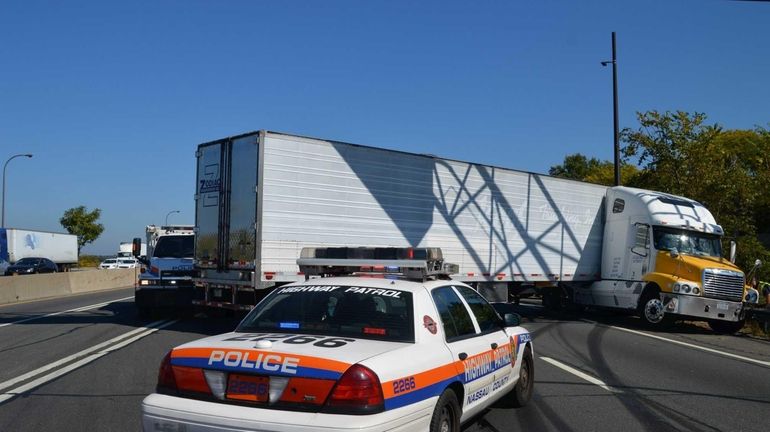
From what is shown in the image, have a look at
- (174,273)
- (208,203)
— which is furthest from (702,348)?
(174,273)

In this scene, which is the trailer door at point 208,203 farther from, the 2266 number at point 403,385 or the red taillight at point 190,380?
the 2266 number at point 403,385

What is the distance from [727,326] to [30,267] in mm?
40462

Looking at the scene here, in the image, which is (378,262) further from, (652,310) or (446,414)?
(652,310)

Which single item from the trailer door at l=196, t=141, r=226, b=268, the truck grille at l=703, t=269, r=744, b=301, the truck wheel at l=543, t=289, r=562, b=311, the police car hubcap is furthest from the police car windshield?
the truck wheel at l=543, t=289, r=562, b=311

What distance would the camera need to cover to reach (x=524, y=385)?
6918 millimetres

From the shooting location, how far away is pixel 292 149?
12227 millimetres

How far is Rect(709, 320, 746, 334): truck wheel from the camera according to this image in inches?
642

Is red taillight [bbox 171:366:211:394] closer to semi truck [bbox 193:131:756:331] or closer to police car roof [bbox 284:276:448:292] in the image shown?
police car roof [bbox 284:276:448:292]

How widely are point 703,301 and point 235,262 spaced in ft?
36.6

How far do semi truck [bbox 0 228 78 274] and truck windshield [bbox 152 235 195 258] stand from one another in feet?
114

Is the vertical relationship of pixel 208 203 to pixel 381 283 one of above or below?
above

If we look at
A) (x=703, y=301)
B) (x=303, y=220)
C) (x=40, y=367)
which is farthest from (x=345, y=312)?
(x=703, y=301)

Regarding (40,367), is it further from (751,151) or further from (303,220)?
(751,151)

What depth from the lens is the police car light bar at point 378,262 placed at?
5.72 meters
